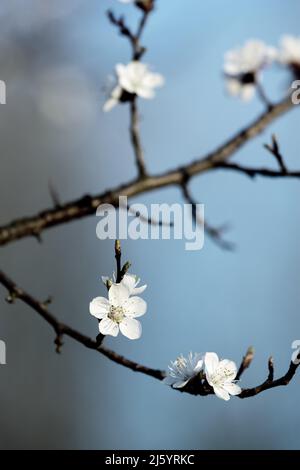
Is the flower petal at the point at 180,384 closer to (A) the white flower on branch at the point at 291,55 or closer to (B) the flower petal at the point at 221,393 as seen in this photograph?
(B) the flower petal at the point at 221,393

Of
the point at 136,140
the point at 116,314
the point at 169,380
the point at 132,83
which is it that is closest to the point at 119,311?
the point at 116,314

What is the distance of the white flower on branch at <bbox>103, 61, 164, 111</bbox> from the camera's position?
101cm

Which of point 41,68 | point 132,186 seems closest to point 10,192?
point 41,68

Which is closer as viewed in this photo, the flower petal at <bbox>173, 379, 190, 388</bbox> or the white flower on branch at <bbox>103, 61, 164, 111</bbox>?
the flower petal at <bbox>173, 379, 190, 388</bbox>

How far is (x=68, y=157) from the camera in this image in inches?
189

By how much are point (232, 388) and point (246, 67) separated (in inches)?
23.9

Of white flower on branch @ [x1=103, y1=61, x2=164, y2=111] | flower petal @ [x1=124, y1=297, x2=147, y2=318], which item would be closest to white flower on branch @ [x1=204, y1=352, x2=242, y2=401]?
flower petal @ [x1=124, y1=297, x2=147, y2=318]

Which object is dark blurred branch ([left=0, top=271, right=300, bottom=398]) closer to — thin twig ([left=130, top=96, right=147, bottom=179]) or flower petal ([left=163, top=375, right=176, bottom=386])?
flower petal ([left=163, top=375, right=176, bottom=386])

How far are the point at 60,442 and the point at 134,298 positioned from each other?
338cm

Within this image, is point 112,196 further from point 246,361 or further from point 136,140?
point 246,361

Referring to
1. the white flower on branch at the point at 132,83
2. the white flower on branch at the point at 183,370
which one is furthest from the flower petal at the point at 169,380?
the white flower on branch at the point at 132,83

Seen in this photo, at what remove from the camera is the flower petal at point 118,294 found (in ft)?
2.74
